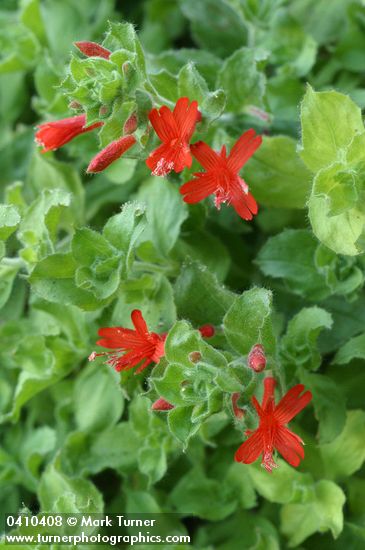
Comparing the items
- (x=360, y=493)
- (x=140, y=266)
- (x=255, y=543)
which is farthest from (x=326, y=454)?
(x=140, y=266)

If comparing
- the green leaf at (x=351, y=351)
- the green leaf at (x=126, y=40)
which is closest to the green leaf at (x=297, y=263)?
the green leaf at (x=351, y=351)

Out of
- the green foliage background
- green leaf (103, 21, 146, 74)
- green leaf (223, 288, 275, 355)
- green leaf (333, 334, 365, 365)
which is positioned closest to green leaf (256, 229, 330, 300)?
the green foliage background

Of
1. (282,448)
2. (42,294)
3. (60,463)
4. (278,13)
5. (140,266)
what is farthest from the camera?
(278,13)

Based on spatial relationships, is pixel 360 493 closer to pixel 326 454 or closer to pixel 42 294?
pixel 326 454

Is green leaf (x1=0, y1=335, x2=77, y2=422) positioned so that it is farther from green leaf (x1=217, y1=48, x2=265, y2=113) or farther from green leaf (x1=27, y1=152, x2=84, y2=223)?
green leaf (x1=217, y1=48, x2=265, y2=113)

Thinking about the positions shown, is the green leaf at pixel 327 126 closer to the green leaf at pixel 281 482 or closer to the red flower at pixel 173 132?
the red flower at pixel 173 132

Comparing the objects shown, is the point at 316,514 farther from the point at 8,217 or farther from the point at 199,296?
the point at 8,217
